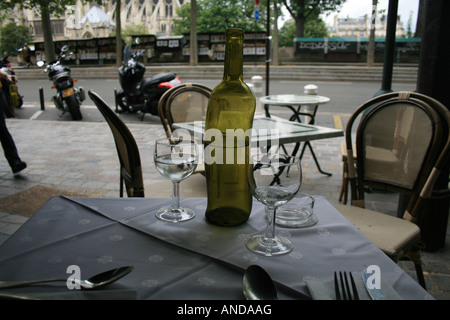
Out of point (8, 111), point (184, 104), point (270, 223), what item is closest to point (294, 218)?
point (270, 223)

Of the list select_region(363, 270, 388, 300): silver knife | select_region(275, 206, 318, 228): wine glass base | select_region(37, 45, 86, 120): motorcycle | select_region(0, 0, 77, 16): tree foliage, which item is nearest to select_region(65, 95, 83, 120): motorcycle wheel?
select_region(37, 45, 86, 120): motorcycle

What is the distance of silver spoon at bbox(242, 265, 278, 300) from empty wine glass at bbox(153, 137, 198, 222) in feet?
1.35

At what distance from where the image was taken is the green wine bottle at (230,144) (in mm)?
1076

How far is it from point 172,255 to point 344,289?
0.43 m

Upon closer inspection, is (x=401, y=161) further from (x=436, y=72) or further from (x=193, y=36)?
(x=193, y=36)

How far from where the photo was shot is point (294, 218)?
1.13 meters

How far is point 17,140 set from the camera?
6.14 m

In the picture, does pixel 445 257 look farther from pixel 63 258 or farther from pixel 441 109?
pixel 63 258

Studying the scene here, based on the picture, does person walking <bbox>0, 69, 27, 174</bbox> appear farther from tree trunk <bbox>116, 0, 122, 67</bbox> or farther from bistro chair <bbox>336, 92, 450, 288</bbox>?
tree trunk <bbox>116, 0, 122, 67</bbox>

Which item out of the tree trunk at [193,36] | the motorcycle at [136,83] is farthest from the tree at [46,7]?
the tree trunk at [193,36]

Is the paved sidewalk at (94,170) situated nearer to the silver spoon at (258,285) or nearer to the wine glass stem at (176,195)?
the wine glass stem at (176,195)

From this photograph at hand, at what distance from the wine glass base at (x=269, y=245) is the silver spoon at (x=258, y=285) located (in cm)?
14
